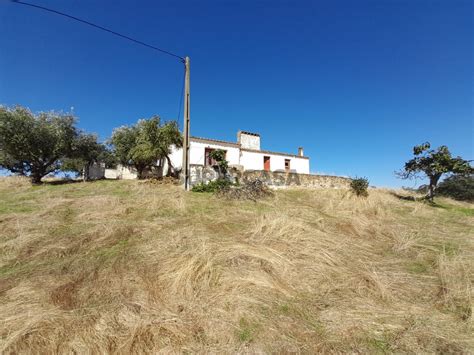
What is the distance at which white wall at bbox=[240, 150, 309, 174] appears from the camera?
2332cm

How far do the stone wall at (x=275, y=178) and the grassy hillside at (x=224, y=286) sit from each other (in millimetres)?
5349

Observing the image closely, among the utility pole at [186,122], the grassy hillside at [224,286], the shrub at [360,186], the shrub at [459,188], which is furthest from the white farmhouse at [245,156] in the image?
the grassy hillside at [224,286]

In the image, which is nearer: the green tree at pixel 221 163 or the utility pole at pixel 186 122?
the utility pole at pixel 186 122

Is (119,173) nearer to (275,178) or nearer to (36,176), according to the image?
(36,176)

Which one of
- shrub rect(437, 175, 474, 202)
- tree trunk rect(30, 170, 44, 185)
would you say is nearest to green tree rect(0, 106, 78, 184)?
tree trunk rect(30, 170, 44, 185)

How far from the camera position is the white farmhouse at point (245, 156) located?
67.3 feet

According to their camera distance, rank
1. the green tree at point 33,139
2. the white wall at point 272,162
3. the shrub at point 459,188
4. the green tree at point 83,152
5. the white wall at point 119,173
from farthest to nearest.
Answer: the white wall at point 119,173 < the white wall at point 272,162 < the shrub at point 459,188 < the green tree at point 83,152 < the green tree at point 33,139

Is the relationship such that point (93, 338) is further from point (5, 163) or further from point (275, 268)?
point (5, 163)

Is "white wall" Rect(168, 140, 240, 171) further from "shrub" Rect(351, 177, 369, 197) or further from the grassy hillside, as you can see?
the grassy hillside

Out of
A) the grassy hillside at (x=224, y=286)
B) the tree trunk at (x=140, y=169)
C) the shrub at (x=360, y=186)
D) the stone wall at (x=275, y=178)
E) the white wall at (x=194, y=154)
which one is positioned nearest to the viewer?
the grassy hillside at (x=224, y=286)

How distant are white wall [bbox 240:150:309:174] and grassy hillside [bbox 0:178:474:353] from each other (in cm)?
1701

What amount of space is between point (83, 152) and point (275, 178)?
14.3 m

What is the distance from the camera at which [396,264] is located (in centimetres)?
455

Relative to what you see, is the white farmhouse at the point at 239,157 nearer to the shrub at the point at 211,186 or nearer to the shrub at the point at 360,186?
the shrub at the point at 360,186
